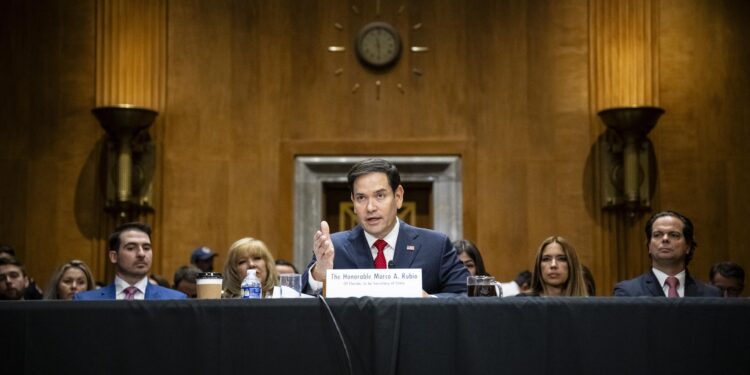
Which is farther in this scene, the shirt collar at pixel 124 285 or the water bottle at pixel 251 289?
the shirt collar at pixel 124 285

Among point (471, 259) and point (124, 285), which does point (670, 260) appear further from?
point (124, 285)

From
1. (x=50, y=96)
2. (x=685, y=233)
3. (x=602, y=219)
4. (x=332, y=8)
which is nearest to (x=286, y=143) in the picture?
(x=332, y=8)

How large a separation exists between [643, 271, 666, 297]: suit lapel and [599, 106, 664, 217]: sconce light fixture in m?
3.44

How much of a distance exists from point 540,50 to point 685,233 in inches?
160

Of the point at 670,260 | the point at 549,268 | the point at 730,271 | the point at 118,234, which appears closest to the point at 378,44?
the point at 730,271

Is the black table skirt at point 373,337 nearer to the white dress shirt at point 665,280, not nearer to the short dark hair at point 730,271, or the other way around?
the white dress shirt at point 665,280

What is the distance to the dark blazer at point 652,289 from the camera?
542 centimetres

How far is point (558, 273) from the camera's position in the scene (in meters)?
5.76

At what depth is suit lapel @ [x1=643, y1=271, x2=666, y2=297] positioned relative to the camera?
5422mm

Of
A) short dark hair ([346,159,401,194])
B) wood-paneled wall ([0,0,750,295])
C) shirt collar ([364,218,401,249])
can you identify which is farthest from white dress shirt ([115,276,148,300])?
wood-paneled wall ([0,0,750,295])

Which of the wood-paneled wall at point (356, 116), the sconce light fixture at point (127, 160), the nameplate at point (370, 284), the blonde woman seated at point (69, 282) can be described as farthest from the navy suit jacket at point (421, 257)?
the sconce light fixture at point (127, 160)

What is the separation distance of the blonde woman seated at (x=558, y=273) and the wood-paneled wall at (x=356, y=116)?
341cm

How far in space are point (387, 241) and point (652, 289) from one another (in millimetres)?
1709

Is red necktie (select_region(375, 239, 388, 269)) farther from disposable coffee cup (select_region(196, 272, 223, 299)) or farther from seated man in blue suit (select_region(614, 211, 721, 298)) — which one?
seated man in blue suit (select_region(614, 211, 721, 298))
